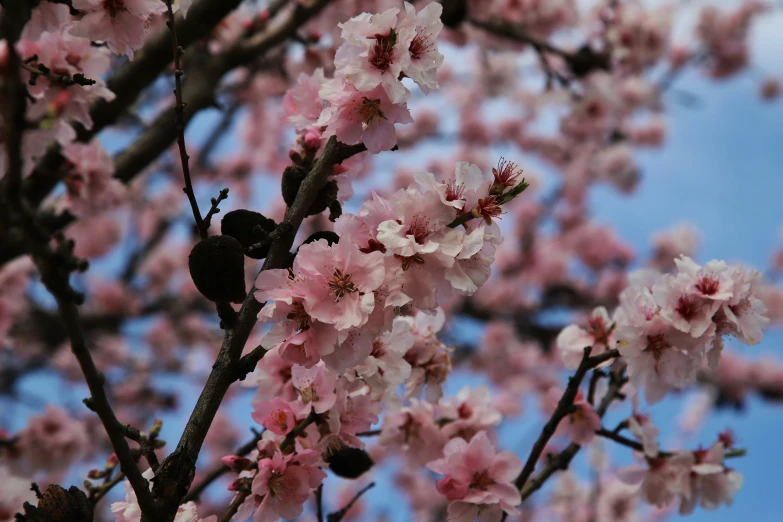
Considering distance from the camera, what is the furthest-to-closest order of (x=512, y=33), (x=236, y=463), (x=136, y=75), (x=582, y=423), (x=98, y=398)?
(x=512, y=33) < (x=136, y=75) < (x=582, y=423) < (x=236, y=463) < (x=98, y=398)

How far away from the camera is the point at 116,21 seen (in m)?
1.71

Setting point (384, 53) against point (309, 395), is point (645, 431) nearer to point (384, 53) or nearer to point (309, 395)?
point (309, 395)

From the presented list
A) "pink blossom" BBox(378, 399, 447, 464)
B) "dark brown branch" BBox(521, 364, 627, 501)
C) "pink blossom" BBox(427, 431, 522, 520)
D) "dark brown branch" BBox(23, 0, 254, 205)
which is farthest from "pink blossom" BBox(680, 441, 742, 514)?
"dark brown branch" BBox(23, 0, 254, 205)

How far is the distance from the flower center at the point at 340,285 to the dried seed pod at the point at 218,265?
0.19 m

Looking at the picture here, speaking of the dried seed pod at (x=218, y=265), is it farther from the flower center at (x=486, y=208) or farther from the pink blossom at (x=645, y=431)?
the pink blossom at (x=645, y=431)

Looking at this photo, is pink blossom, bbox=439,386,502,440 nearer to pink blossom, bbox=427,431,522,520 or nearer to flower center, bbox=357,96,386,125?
pink blossom, bbox=427,431,522,520

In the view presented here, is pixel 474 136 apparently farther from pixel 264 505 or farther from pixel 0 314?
pixel 264 505

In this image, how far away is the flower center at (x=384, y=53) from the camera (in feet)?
4.43

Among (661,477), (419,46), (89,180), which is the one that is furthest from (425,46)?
(89,180)

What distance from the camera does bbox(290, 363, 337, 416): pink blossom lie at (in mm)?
1445

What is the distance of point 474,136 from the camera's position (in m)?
9.27

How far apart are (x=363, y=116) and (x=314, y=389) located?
605 mm

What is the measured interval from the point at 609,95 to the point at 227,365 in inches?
168

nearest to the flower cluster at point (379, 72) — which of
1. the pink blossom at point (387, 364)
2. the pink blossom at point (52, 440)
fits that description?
the pink blossom at point (387, 364)
